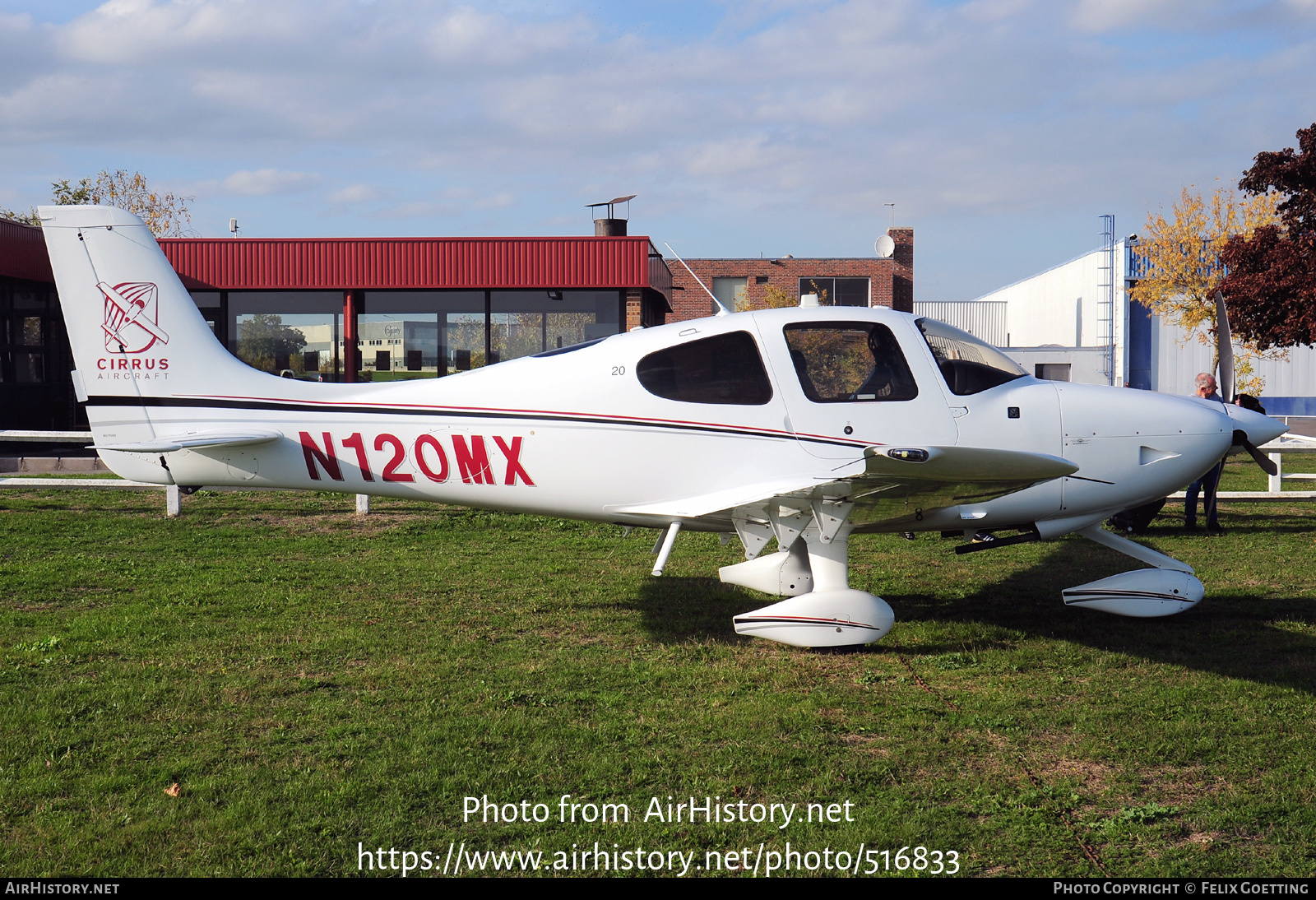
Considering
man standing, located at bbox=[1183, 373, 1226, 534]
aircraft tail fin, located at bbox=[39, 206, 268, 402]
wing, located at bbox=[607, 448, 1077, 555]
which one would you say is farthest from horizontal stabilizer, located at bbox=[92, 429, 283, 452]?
man standing, located at bbox=[1183, 373, 1226, 534]

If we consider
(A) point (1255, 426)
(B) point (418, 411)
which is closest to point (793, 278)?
(A) point (1255, 426)

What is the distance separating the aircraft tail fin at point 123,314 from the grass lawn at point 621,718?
1.90m

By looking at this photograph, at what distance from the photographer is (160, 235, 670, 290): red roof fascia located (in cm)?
2030

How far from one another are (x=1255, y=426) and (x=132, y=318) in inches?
348

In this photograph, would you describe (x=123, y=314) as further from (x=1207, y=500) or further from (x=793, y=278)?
(x=793, y=278)

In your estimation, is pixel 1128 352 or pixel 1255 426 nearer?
pixel 1255 426

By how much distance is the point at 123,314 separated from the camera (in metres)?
7.30

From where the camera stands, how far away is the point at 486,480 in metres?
7.20

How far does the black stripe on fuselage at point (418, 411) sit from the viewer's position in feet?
22.8

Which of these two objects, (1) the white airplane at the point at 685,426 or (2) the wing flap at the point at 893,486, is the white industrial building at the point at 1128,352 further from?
(2) the wing flap at the point at 893,486

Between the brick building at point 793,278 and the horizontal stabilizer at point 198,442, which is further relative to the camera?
the brick building at point 793,278

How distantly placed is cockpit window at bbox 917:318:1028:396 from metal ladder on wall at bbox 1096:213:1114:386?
119 feet

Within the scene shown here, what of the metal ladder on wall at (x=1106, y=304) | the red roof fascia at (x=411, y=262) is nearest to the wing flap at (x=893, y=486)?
the red roof fascia at (x=411, y=262)

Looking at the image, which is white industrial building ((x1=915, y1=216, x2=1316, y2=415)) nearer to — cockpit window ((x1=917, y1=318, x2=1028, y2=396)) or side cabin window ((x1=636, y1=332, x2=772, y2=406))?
cockpit window ((x1=917, y1=318, x2=1028, y2=396))
